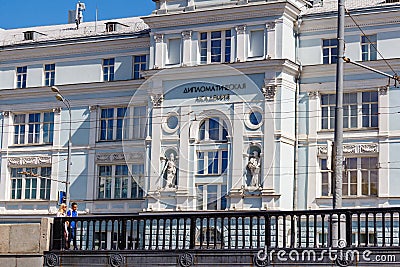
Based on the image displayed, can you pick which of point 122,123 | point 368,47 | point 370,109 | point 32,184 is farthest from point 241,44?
point 32,184

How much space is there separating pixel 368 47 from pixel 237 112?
7214mm

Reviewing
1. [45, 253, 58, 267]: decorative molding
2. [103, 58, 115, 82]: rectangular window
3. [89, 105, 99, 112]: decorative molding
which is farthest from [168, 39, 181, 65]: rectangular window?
[45, 253, 58, 267]: decorative molding

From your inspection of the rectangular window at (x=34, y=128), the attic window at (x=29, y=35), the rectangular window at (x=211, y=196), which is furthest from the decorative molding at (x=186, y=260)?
the attic window at (x=29, y=35)

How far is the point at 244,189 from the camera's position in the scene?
45.6 m

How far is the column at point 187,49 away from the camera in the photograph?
4775cm

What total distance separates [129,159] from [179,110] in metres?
4.77

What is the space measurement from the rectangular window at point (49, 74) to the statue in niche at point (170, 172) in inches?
413

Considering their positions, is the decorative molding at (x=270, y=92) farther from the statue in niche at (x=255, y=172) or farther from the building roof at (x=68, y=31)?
the building roof at (x=68, y=31)

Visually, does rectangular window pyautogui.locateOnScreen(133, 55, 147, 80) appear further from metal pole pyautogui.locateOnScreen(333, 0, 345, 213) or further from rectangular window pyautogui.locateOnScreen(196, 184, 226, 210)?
metal pole pyautogui.locateOnScreen(333, 0, 345, 213)

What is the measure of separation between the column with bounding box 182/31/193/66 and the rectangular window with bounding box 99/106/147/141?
4304mm

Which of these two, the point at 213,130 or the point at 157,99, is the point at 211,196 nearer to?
the point at 213,130

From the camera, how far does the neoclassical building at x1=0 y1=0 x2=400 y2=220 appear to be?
149ft

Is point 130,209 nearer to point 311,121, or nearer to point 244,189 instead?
point 244,189

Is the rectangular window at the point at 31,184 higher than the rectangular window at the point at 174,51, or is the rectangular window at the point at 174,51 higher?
the rectangular window at the point at 174,51
